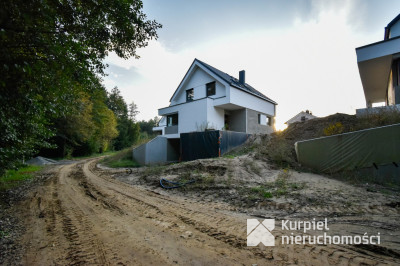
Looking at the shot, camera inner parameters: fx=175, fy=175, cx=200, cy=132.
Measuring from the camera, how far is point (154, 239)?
2.57 m

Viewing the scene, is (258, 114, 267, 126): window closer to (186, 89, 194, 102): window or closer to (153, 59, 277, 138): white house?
(153, 59, 277, 138): white house

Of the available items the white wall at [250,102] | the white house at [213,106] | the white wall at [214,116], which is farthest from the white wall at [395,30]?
the white wall at [214,116]

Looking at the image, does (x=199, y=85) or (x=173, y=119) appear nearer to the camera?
(x=199, y=85)

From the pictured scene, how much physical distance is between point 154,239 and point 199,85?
659 inches

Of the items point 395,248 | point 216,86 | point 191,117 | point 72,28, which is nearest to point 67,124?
point 191,117

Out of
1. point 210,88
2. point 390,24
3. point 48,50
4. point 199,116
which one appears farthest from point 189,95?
point 48,50

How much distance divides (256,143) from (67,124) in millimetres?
20538

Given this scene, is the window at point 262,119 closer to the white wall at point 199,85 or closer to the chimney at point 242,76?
→ the chimney at point 242,76

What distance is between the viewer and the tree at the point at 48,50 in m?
2.60

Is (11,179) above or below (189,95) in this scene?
below

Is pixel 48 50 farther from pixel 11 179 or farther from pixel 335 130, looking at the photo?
pixel 335 130

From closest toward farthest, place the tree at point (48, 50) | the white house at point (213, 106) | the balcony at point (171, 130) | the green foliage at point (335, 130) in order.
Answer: the tree at point (48, 50) → the green foliage at point (335, 130) → the white house at point (213, 106) → the balcony at point (171, 130)

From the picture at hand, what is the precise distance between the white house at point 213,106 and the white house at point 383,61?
8.27m

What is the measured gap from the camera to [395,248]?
2125 mm
